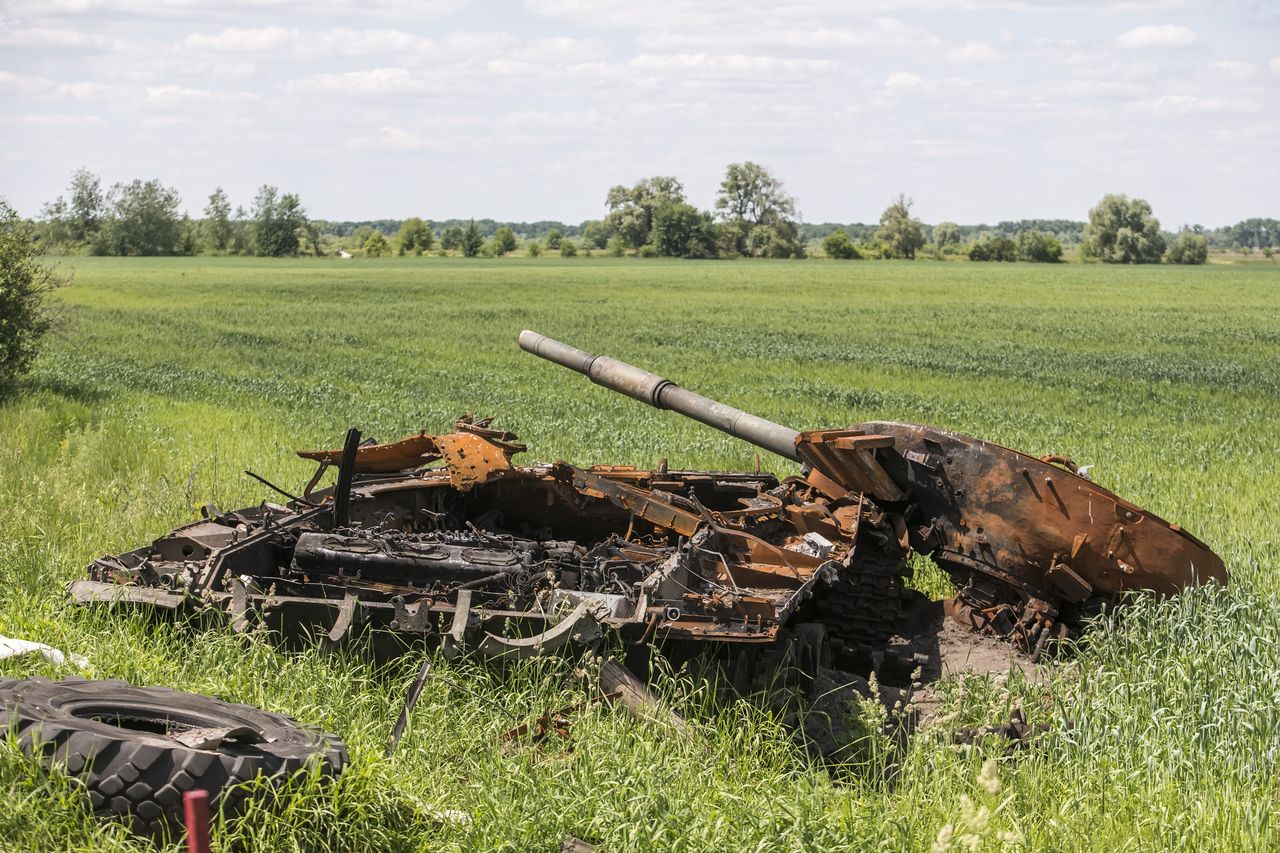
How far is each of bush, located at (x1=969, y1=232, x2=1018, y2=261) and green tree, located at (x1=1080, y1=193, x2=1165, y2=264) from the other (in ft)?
21.9

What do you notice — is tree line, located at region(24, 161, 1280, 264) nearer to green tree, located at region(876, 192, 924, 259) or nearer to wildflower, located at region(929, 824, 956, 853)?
green tree, located at region(876, 192, 924, 259)

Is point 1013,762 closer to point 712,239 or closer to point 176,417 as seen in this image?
point 176,417

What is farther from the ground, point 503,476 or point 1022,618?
point 503,476

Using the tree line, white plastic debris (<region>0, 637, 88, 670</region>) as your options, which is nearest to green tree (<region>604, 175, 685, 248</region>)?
the tree line

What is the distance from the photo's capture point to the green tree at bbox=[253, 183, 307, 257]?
122 meters

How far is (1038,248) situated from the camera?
111938mm

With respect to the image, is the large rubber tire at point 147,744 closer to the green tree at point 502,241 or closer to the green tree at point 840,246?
the green tree at point 840,246

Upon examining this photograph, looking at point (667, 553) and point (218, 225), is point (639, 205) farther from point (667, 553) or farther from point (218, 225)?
point (667, 553)

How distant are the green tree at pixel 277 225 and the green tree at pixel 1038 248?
228 ft

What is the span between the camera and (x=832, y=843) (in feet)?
15.1

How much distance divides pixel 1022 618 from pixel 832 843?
3.55 metres

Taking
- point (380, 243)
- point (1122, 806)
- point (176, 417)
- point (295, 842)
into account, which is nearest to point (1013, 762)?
point (1122, 806)

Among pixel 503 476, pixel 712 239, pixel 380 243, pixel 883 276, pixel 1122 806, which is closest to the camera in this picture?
pixel 1122 806

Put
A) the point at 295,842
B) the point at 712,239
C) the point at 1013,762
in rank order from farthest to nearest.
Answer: the point at 712,239 → the point at 1013,762 → the point at 295,842
